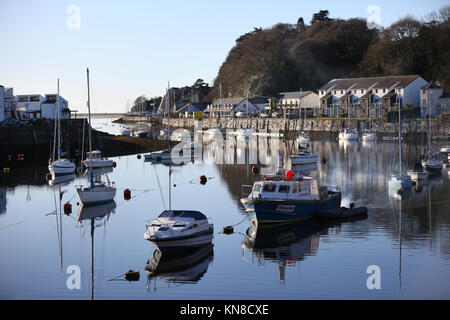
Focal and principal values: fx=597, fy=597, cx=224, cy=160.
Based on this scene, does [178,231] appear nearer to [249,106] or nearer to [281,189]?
[281,189]

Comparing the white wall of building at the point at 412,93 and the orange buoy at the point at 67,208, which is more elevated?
the white wall of building at the point at 412,93

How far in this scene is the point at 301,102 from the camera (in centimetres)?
14700

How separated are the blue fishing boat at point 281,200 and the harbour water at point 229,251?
3.15 feet

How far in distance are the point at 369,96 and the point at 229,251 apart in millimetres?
102709

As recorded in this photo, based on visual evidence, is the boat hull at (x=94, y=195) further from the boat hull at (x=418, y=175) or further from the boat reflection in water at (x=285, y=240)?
the boat hull at (x=418, y=175)

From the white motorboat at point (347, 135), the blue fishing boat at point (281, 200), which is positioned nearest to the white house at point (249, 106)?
the white motorboat at point (347, 135)

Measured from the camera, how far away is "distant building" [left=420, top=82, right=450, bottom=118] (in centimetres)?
11600

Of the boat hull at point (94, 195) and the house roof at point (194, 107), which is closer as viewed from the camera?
the boat hull at point (94, 195)

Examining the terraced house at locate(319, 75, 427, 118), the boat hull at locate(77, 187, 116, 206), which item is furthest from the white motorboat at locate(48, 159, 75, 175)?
the terraced house at locate(319, 75, 427, 118)

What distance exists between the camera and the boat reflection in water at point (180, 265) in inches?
1078

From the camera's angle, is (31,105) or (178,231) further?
(31,105)

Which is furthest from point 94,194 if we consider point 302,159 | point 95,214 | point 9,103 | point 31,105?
point 31,105
